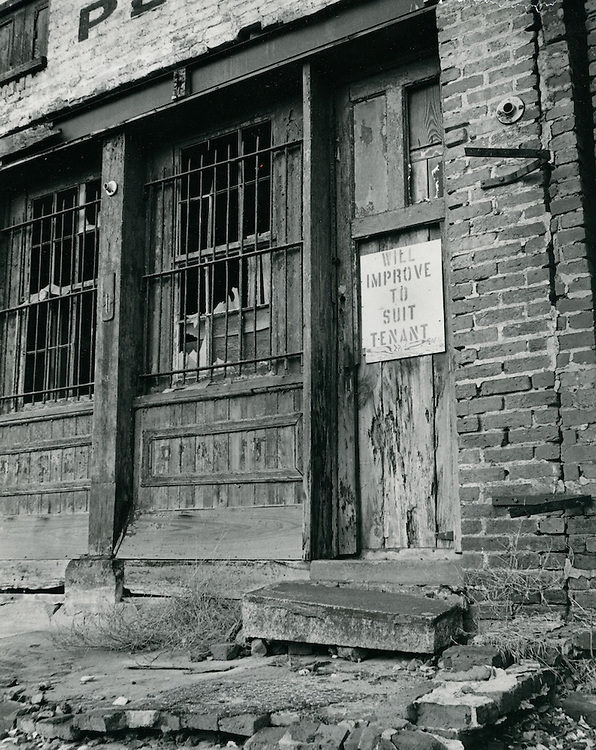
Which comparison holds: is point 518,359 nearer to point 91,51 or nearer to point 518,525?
point 518,525

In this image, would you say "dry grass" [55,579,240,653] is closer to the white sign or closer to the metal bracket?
the white sign

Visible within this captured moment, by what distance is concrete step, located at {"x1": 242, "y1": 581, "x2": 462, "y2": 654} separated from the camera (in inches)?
157

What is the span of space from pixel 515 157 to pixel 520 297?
77 cm

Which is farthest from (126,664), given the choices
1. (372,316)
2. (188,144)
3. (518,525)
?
(188,144)

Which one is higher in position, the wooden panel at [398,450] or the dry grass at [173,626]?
the wooden panel at [398,450]

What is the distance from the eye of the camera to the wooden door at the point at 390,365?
209 inches

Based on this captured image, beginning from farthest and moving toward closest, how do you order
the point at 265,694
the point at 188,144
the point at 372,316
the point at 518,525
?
the point at 188,144 < the point at 372,316 < the point at 518,525 < the point at 265,694

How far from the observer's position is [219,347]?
6.36 m

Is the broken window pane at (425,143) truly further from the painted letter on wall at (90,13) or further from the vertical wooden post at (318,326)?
the painted letter on wall at (90,13)

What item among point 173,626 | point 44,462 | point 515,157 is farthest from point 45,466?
point 515,157

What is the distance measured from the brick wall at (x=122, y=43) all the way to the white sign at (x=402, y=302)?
183 cm

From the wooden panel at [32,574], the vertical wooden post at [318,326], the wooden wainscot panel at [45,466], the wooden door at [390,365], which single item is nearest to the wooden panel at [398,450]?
the wooden door at [390,365]

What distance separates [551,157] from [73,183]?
4.49 metres

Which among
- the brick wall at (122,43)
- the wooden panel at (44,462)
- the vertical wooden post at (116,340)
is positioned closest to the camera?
the brick wall at (122,43)
